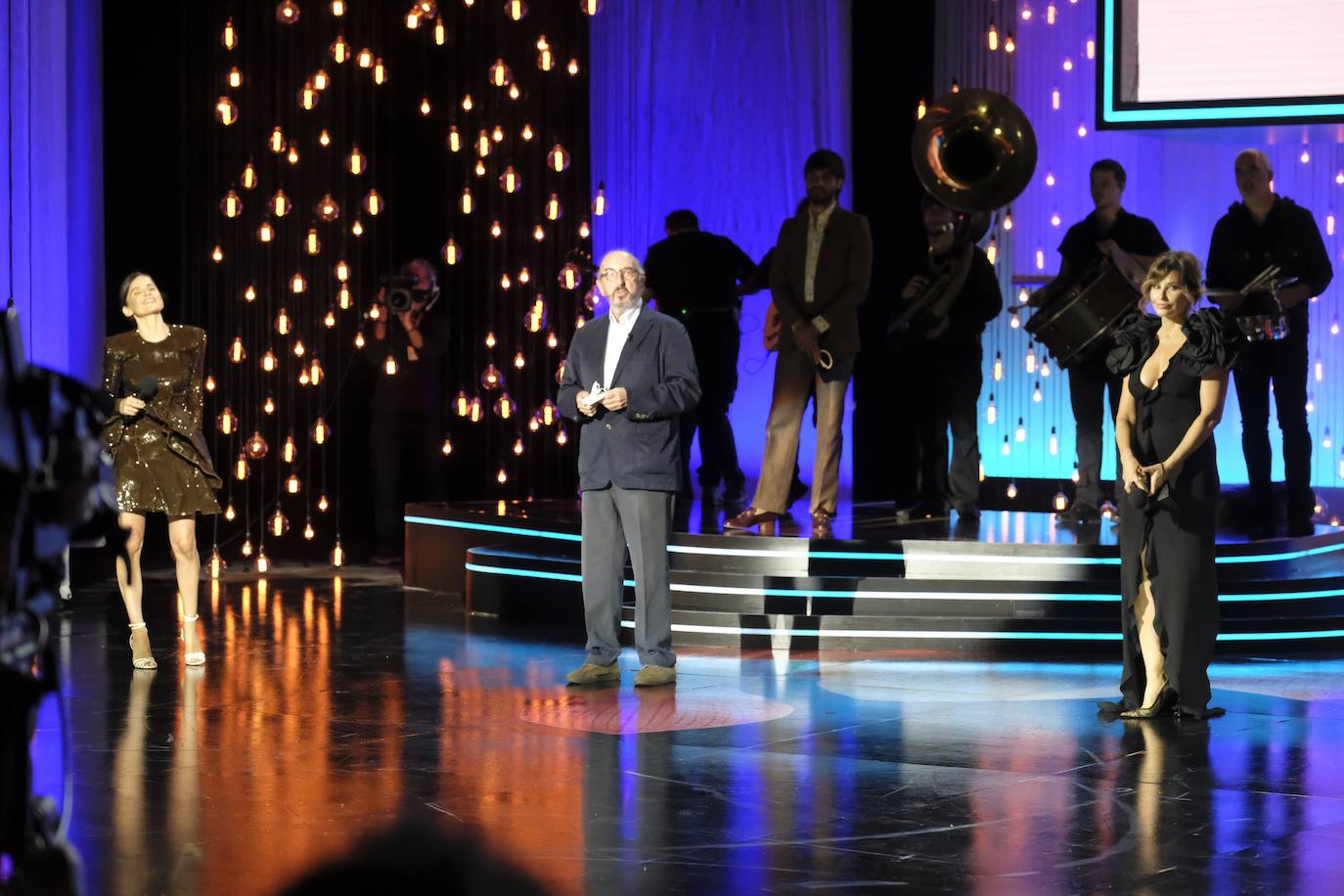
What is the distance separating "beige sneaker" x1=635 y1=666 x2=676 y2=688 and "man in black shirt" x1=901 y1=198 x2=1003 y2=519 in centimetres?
262

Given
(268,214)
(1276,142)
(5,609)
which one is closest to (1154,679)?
(5,609)

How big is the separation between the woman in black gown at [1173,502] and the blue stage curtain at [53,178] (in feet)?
18.3

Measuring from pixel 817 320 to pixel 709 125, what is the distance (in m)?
4.46

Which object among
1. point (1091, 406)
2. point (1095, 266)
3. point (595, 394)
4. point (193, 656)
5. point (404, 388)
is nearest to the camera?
point (595, 394)

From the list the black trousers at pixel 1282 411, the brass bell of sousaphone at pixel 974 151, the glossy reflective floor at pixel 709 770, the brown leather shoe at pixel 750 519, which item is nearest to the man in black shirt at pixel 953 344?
the brass bell of sousaphone at pixel 974 151

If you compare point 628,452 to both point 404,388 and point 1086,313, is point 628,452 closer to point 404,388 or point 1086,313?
point 1086,313

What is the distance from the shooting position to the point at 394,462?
34.6 ft

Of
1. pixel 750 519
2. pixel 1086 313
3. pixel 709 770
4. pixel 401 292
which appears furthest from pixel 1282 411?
pixel 401 292

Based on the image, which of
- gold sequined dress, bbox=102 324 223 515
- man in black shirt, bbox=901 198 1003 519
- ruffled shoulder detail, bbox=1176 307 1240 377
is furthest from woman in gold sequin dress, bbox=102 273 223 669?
man in black shirt, bbox=901 198 1003 519

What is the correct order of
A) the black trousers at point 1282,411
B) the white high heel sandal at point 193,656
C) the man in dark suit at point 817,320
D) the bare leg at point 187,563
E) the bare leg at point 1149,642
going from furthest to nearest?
the black trousers at point 1282,411, the man in dark suit at point 817,320, the white high heel sandal at point 193,656, the bare leg at point 187,563, the bare leg at point 1149,642

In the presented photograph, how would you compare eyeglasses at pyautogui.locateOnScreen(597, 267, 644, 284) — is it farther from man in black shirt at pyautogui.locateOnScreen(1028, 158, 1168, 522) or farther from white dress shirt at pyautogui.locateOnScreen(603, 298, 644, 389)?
man in black shirt at pyautogui.locateOnScreen(1028, 158, 1168, 522)

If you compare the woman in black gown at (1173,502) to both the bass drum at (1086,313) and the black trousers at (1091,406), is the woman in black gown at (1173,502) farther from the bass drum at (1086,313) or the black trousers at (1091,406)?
the black trousers at (1091,406)

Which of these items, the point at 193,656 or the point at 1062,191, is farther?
the point at 1062,191

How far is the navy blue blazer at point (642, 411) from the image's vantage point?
6.36 meters
